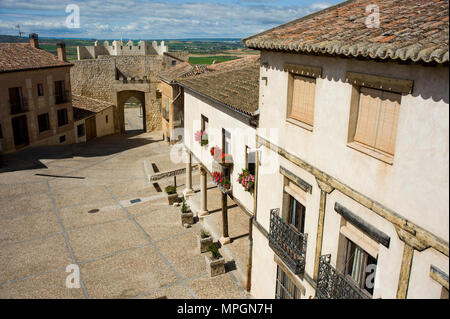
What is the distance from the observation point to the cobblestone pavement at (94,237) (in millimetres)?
13633

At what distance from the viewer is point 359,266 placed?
7.32m

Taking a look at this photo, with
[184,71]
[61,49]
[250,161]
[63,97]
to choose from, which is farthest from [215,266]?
[61,49]

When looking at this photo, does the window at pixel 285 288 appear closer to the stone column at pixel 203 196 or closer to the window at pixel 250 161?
the window at pixel 250 161

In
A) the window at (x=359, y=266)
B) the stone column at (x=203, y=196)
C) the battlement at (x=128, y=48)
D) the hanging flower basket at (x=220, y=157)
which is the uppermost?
the battlement at (x=128, y=48)

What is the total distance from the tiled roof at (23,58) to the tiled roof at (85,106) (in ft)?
20.2

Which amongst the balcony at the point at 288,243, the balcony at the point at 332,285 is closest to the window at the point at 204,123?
the balcony at the point at 288,243

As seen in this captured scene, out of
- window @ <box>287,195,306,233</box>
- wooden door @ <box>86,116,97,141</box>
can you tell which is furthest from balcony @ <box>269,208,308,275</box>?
wooden door @ <box>86,116,97,141</box>

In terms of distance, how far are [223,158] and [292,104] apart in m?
5.07

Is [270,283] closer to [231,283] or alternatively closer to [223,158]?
[231,283]

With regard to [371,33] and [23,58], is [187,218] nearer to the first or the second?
[371,33]

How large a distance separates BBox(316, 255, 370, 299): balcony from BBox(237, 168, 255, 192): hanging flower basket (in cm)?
426

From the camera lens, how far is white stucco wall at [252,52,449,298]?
5156mm

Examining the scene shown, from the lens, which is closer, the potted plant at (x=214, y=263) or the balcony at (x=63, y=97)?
the potted plant at (x=214, y=263)
